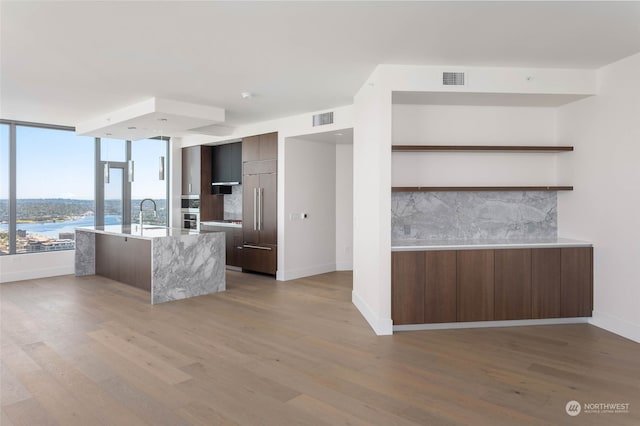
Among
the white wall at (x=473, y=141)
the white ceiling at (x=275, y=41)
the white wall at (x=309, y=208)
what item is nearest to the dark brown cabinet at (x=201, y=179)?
the white wall at (x=309, y=208)

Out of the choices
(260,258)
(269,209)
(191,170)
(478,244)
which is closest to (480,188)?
(478,244)

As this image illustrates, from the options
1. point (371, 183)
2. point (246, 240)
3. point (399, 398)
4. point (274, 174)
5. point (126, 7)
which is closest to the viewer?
point (399, 398)

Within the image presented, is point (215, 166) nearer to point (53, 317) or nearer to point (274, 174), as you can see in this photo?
point (274, 174)

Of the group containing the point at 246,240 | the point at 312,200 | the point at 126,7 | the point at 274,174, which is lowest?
the point at 246,240

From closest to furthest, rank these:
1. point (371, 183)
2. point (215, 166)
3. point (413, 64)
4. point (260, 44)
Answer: point (260, 44), point (413, 64), point (371, 183), point (215, 166)

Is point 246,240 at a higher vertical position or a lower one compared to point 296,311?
higher

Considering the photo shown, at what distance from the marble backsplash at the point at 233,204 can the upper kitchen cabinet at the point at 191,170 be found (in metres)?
0.66

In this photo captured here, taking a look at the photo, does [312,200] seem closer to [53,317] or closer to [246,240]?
[246,240]

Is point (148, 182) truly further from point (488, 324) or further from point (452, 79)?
point (488, 324)

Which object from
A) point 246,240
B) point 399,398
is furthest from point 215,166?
point 399,398

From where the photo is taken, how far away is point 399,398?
8.82ft

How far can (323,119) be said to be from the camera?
6.11 metres

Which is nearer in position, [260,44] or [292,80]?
[260,44]

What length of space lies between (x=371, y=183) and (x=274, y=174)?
281 centimetres
